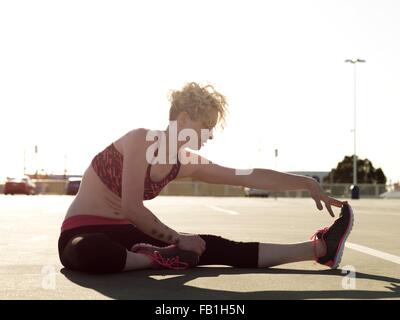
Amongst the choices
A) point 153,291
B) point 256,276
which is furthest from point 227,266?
point 153,291

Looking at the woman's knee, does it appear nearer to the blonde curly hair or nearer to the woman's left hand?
the blonde curly hair

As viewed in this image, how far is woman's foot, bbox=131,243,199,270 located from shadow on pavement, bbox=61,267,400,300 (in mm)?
67

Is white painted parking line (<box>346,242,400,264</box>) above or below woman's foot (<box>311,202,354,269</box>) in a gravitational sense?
below

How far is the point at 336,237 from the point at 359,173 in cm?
11514

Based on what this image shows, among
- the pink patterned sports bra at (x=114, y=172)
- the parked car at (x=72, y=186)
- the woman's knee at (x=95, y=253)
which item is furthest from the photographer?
the parked car at (x=72, y=186)

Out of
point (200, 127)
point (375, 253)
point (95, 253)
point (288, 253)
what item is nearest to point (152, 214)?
point (95, 253)

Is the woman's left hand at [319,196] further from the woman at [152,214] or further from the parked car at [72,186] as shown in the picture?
the parked car at [72,186]

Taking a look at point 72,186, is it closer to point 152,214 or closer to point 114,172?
point 114,172

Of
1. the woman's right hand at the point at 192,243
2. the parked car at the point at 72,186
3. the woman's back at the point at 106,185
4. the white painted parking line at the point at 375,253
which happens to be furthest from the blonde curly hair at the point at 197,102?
the parked car at the point at 72,186

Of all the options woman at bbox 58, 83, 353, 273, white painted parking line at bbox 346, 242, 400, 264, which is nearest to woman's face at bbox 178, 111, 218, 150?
woman at bbox 58, 83, 353, 273

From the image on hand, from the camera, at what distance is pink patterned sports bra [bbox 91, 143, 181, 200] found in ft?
17.2

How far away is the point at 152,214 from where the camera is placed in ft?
16.9

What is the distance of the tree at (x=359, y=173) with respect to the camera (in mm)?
117562
